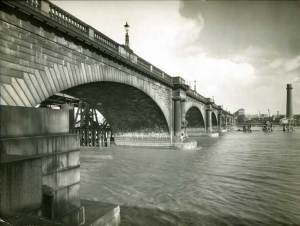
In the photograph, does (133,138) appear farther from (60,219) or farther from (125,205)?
(60,219)

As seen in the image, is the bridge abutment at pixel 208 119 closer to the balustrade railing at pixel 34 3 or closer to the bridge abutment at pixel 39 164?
the balustrade railing at pixel 34 3

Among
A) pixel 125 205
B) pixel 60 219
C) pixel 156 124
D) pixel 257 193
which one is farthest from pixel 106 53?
pixel 156 124

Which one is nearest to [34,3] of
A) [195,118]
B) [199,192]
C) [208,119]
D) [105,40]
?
[105,40]

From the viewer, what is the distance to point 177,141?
91.9 ft

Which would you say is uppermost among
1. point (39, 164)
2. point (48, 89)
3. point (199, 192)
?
point (48, 89)

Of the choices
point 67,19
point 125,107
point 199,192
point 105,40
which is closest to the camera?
point 199,192

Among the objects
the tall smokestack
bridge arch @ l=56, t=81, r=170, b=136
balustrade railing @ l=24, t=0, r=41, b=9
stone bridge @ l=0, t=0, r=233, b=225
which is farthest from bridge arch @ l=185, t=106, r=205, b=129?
the tall smokestack

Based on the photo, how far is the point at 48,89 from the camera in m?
9.98

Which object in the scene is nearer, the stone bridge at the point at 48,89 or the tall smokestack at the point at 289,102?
the stone bridge at the point at 48,89

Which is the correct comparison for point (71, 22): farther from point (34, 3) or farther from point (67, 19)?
point (34, 3)

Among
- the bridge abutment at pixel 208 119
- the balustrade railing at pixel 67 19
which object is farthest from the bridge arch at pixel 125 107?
the bridge abutment at pixel 208 119

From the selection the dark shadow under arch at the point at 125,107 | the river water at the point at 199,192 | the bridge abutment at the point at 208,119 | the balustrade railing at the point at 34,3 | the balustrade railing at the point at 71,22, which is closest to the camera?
the river water at the point at 199,192

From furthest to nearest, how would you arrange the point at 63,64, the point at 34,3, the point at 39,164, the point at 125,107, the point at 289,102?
the point at 289,102
the point at 125,107
the point at 63,64
the point at 34,3
the point at 39,164

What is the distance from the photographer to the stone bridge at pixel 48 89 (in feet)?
13.4
